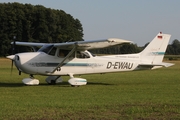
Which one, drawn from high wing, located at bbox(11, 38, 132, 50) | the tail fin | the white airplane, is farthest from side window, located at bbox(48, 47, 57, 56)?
the tail fin

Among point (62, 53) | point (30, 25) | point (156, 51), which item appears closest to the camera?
point (62, 53)

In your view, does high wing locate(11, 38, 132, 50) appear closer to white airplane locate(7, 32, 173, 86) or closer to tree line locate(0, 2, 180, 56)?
white airplane locate(7, 32, 173, 86)

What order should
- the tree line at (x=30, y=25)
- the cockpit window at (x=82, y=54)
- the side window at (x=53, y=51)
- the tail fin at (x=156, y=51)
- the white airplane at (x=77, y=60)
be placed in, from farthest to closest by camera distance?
the tree line at (x=30, y=25) → the tail fin at (x=156, y=51) → the cockpit window at (x=82, y=54) → the side window at (x=53, y=51) → the white airplane at (x=77, y=60)

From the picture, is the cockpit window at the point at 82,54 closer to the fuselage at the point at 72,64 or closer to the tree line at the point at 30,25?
the fuselage at the point at 72,64

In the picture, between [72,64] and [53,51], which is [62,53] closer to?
[53,51]

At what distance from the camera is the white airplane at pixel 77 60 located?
14.9 metres

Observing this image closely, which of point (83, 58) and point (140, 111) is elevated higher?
point (83, 58)

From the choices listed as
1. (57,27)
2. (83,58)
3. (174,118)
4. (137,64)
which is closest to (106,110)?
(174,118)

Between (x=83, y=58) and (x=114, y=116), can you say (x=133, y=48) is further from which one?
(x=114, y=116)

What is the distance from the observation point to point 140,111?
7.98 meters

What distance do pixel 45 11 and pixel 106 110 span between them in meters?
69.4

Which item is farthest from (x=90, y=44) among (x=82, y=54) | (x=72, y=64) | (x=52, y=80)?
(x=52, y=80)

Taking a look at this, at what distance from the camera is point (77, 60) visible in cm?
1608

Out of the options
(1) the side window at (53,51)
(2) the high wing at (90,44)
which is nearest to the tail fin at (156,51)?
(2) the high wing at (90,44)
